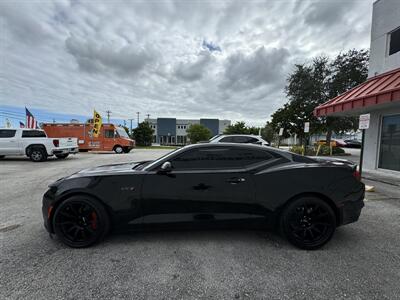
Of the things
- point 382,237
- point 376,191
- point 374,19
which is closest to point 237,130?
point 374,19

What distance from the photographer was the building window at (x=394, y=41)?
7410mm

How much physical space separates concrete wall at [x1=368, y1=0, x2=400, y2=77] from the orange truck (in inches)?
668

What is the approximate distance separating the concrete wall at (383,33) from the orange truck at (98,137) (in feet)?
55.6

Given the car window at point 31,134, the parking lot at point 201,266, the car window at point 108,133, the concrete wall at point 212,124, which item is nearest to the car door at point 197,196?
the parking lot at point 201,266

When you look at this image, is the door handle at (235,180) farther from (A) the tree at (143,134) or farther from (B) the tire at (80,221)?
(A) the tree at (143,134)

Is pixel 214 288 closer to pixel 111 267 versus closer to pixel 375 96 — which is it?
pixel 111 267

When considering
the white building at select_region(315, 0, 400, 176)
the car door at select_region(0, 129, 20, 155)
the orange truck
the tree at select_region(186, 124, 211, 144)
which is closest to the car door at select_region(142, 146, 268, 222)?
the white building at select_region(315, 0, 400, 176)

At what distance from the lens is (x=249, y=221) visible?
2.61 metres

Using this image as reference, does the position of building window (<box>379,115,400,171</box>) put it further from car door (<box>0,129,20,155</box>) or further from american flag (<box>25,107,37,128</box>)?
american flag (<box>25,107,37,128</box>)

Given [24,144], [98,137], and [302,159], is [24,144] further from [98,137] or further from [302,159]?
[302,159]

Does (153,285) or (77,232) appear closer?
(153,285)

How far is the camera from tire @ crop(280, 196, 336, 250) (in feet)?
8.39

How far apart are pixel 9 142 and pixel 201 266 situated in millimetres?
12599

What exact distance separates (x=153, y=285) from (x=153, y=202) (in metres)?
A: 0.91
